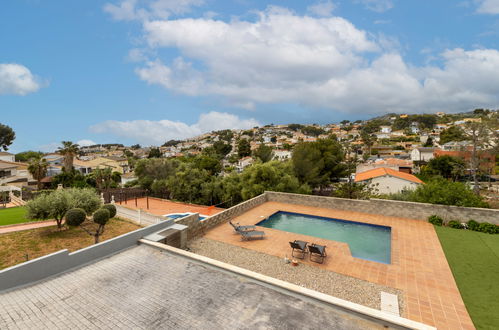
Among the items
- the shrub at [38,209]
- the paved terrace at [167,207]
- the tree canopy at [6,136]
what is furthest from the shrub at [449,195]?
the tree canopy at [6,136]

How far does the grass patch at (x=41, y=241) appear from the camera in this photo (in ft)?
34.8

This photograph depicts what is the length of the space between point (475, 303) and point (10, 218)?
26.3 metres

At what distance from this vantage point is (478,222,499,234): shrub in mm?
10211

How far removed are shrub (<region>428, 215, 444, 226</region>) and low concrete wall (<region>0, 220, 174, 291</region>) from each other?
12.7 m

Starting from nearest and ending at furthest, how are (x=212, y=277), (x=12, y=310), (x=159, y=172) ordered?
(x=12, y=310)
(x=212, y=277)
(x=159, y=172)

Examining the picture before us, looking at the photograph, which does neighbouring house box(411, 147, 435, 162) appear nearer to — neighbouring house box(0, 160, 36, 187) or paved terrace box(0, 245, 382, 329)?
paved terrace box(0, 245, 382, 329)

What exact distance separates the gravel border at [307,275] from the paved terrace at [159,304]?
7.38ft

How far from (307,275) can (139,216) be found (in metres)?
12.7

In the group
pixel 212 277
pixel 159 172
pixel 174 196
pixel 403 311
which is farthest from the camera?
pixel 159 172

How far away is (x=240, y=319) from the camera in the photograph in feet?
→ 12.9

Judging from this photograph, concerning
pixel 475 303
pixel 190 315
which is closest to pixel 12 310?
pixel 190 315

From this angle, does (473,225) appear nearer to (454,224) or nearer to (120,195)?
(454,224)

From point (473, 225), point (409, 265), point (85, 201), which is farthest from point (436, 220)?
point (85, 201)

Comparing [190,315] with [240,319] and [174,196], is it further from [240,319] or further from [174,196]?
[174,196]
